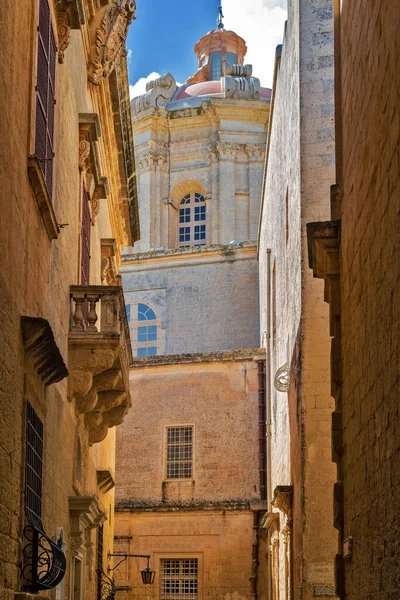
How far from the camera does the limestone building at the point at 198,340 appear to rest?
83.0 feet

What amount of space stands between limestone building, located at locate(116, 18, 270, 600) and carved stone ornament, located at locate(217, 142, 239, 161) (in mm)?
48

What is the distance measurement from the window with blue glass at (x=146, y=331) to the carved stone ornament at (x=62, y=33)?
2147cm

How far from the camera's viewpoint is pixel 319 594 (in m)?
14.6

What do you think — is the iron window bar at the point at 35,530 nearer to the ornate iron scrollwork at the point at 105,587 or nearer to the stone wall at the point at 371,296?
the stone wall at the point at 371,296

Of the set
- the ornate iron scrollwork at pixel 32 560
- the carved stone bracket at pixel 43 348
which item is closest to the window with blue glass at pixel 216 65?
the carved stone bracket at pixel 43 348

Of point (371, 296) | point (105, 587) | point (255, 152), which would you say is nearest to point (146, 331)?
point (255, 152)

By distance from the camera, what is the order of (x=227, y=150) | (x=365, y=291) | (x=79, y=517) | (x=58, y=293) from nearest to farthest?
(x=365, y=291)
(x=58, y=293)
(x=79, y=517)
(x=227, y=150)

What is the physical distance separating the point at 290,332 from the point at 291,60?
4506 mm

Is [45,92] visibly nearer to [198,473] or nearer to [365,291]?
[365,291]

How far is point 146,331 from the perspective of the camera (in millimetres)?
33375

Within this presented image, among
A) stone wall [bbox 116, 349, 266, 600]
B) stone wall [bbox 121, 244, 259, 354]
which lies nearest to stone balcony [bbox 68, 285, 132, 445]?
stone wall [bbox 116, 349, 266, 600]

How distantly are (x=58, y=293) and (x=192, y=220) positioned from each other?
89.2ft

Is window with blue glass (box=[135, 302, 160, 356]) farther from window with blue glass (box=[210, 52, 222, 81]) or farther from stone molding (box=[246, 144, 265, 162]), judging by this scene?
window with blue glass (box=[210, 52, 222, 81])

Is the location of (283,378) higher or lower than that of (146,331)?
lower
